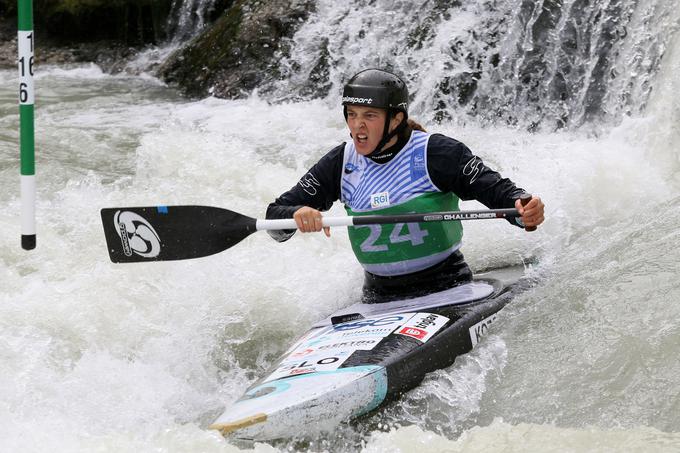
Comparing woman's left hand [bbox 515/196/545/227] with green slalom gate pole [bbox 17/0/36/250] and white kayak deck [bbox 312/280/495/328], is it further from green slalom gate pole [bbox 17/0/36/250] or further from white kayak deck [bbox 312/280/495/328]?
green slalom gate pole [bbox 17/0/36/250]

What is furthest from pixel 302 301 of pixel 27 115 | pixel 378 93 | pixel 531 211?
pixel 27 115

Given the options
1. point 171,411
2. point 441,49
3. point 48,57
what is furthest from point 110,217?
point 48,57

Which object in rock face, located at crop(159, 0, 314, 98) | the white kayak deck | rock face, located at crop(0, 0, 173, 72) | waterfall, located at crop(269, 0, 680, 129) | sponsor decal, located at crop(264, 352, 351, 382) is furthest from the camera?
rock face, located at crop(0, 0, 173, 72)

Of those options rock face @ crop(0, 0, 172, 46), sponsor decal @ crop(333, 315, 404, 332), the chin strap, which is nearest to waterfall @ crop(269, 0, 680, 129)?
rock face @ crop(0, 0, 172, 46)

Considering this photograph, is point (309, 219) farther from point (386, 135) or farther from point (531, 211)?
point (531, 211)

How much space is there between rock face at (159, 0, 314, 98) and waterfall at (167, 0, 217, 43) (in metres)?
0.99

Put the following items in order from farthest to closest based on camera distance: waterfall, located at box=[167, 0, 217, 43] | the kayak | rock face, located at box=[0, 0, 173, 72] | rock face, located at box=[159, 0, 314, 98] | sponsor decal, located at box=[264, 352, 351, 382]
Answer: rock face, located at box=[0, 0, 173, 72]
waterfall, located at box=[167, 0, 217, 43]
rock face, located at box=[159, 0, 314, 98]
sponsor decal, located at box=[264, 352, 351, 382]
the kayak

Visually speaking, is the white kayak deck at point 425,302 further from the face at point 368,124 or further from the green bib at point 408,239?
the face at point 368,124

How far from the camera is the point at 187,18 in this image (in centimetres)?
1189

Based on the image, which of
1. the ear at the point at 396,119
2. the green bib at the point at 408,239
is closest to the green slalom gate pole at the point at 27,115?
the green bib at the point at 408,239

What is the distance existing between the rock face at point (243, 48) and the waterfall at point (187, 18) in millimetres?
985

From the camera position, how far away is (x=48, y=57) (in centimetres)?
1225

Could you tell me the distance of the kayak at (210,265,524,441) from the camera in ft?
11.6

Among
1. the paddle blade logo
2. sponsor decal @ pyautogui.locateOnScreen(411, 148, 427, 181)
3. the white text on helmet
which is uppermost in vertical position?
the white text on helmet
